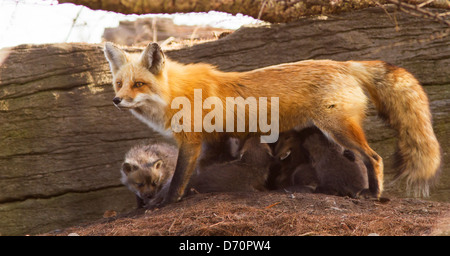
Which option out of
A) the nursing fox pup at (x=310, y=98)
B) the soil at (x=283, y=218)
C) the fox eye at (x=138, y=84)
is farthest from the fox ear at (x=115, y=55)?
the soil at (x=283, y=218)

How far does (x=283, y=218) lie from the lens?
162 inches

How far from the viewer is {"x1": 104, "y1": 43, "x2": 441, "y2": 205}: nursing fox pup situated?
16.4 feet

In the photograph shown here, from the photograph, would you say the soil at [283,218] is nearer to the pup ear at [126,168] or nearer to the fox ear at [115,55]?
the pup ear at [126,168]

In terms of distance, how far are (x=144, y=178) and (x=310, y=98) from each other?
2.31m

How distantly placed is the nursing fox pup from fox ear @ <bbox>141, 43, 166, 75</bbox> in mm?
11

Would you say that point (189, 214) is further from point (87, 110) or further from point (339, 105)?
point (87, 110)

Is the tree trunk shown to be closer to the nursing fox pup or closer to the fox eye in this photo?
the nursing fox pup

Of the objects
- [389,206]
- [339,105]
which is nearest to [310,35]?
[339,105]

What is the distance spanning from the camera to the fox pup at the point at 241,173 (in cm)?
551

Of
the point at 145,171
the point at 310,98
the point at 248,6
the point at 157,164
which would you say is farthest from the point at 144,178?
the point at 248,6

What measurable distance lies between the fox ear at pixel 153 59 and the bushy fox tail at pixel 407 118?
226 cm

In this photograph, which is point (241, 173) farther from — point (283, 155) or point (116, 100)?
point (116, 100)

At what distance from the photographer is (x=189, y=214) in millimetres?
4332

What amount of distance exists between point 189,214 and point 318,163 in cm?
204
